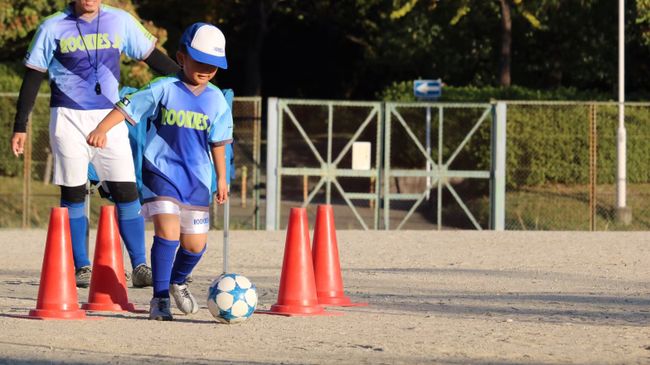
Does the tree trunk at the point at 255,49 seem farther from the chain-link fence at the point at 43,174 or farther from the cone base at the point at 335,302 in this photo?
the cone base at the point at 335,302

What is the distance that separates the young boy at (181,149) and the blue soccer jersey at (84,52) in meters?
1.66

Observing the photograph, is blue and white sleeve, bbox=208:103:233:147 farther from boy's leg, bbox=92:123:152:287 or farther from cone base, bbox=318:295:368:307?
boy's leg, bbox=92:123:152:287

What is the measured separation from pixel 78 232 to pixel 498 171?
12.2 meters

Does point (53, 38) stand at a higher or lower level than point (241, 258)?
higher

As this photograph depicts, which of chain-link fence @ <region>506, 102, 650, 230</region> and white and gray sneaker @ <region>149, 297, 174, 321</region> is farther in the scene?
chain-link fence @ <region>506, 102, 650, 230</region>

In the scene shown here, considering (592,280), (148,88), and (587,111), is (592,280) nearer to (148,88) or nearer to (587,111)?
(148,88)

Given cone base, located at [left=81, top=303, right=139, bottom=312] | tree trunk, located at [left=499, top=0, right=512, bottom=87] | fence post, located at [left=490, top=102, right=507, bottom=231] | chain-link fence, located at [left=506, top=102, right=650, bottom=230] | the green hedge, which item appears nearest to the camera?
cone base, located at [left=81, top=303, right=139, bottom=312]

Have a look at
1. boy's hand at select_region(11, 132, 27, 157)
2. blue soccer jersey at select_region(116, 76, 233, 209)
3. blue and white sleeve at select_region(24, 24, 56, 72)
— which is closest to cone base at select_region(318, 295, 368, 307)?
blue soccer jersey at select_region(116, 76, 233, 209)

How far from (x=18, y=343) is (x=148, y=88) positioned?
182 centimetres

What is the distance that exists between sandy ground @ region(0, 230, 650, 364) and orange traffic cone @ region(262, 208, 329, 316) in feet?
0.49

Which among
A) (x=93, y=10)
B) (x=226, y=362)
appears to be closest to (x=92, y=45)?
(x=93, y=10)

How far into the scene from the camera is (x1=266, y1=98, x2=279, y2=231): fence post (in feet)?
73.2

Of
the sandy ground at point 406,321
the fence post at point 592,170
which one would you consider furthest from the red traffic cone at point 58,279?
the fence post at point 592,170

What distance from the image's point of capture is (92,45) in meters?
11.2
